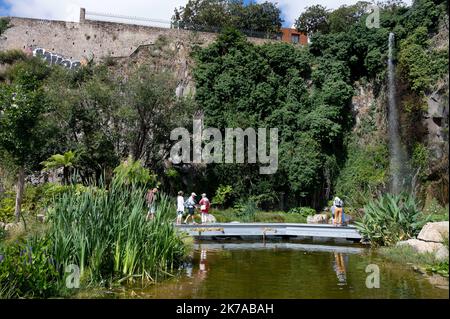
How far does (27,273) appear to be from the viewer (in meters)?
5.62

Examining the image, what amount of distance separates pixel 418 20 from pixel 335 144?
628 cm

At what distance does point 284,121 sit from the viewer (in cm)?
2016

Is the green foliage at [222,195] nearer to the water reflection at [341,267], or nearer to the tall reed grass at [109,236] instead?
the water reflection at [341,267]

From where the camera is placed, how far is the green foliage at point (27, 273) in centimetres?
546

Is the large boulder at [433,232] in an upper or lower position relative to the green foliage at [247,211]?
upper

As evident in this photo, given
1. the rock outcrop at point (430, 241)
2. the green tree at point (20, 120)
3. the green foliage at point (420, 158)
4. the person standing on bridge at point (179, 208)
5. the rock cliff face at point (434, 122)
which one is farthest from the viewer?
the green foliage at point (420, 158)

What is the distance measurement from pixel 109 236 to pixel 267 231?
7042 millimetres

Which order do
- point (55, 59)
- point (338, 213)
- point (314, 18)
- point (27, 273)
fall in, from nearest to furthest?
point (27, 273)
point (338, 213)
point (55, 59)
point (314, 18)

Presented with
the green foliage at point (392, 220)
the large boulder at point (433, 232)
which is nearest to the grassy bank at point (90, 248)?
the large boulder at point (433, 232)

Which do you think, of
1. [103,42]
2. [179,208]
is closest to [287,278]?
[179,208]

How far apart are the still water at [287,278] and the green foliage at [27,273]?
904mm

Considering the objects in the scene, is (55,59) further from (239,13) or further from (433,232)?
(433,232)

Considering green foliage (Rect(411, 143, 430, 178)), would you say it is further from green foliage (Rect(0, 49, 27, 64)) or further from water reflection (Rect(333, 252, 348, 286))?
green foliage (Rect(0, 49, 27, 64))

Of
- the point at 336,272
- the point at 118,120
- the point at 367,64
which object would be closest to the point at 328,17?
the point at 367,64
